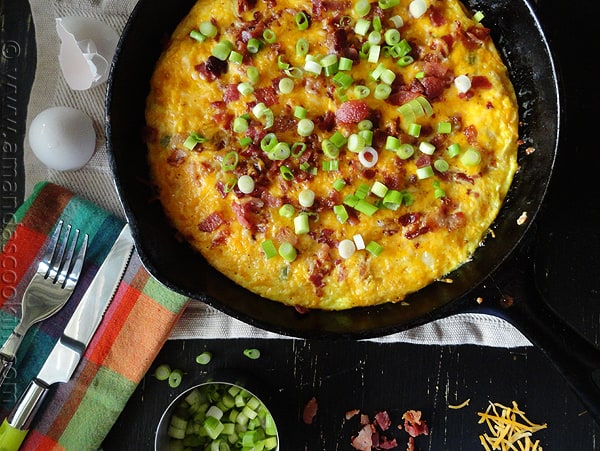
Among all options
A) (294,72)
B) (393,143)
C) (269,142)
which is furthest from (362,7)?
(269,142)

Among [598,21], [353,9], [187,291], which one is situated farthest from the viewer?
[598,21]

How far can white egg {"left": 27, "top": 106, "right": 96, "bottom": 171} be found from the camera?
3.47 meters

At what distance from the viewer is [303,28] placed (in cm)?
306

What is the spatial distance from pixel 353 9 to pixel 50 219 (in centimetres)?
197

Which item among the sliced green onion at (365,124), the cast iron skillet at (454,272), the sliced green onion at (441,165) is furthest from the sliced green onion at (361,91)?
the cast iron skillet at (454,272)

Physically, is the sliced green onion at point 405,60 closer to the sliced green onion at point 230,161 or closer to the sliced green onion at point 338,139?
the sliced green onion at point 338,139

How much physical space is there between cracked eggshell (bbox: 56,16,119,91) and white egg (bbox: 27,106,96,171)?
19 centimetres

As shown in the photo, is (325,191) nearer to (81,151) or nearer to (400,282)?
(400,282)

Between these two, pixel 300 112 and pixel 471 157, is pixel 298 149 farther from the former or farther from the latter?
pixel 471 157

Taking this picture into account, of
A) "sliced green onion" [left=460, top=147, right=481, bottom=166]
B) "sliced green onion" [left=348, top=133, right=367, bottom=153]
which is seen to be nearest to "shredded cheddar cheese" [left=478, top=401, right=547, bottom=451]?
"sliced green onion" [left=460, top=147, right=481, bottom=166]

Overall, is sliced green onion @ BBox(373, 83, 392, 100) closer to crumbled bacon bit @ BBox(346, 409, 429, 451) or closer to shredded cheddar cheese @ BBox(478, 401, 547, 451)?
crumbled bacon bit @ BBox(346, 409, 429, 451)

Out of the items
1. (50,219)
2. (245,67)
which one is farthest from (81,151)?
(245,67)

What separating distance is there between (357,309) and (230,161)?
0.94m

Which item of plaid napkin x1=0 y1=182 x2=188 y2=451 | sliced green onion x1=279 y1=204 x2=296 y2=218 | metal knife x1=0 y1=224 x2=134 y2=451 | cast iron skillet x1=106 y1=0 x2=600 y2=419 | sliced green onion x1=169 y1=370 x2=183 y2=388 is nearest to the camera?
cast iron skillet x1=106 y1=0 x2=600 y2=419
